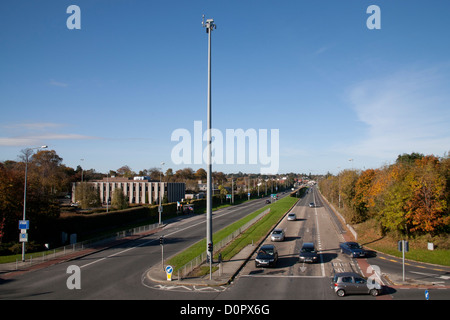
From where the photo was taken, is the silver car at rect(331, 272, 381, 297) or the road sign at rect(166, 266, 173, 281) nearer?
the silver car at rect(331, 272, 381, 297)

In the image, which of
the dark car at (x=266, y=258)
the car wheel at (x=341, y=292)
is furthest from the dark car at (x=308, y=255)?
the car wheel at (x=341, y=292)

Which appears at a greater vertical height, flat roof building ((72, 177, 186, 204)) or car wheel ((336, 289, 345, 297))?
flat roof building ((72, 177, 186, 204))

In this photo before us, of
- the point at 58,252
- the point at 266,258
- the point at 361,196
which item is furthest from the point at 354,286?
the point at 361,196

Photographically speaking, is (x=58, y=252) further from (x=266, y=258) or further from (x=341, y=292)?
(x=341, y=292)

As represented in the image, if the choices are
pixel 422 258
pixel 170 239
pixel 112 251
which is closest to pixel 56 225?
pixel 112 251

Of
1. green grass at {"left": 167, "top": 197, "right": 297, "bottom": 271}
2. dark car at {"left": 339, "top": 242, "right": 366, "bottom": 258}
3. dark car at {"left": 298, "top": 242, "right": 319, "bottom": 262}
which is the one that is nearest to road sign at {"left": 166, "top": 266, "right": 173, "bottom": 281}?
green grass at {"left": 167, "top": 197, "right": 297, "bottom": 271}

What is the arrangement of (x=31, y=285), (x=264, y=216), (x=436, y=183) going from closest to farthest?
(x=31, y=285) → (x=436, y=183) → (x=264, y=216)

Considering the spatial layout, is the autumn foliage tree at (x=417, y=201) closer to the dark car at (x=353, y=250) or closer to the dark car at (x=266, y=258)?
the dark car at (x=353, y=250)

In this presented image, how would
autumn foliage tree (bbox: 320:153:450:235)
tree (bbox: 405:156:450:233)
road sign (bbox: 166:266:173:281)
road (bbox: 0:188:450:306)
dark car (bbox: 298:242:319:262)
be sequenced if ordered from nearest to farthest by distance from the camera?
road (bbox: 0:188:450:306) < road sign (bbox: 166:266:173:281) < dark car (bbox: 298:242:319:262) < tree (bbox: 405:156:450:233) < autumn foliage tree (bbox: 320:153:450:235)

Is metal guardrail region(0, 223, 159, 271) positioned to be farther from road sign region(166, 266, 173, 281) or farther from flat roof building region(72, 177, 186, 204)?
flat roof building region(72, 177, 186, 204)
